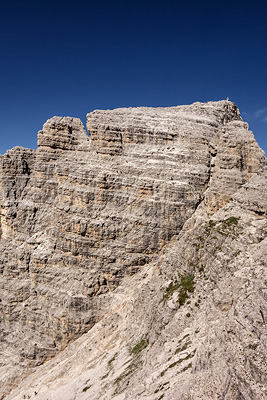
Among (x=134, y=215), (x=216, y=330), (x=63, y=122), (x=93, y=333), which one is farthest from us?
(x=63, y=122)

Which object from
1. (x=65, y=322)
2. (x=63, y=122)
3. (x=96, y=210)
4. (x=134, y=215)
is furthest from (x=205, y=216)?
(x=63, y=122)

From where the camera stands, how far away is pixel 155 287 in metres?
45.2

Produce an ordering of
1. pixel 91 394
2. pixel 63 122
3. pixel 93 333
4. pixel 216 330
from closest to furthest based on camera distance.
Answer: pixel 216 330, pixel 91 394, pixel 93 333, pixel 63 122

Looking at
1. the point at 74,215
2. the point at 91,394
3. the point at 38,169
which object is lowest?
the point at 91,394

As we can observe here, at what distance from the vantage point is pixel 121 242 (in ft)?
182

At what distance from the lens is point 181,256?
43406 mm

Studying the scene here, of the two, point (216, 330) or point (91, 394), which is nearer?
point (216, 330)

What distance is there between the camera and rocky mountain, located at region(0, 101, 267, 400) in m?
35.8

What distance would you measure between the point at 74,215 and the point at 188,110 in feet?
106

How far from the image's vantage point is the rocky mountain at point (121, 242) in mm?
35750

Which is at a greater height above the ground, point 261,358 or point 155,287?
point 261,358

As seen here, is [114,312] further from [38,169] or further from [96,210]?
[38,169]

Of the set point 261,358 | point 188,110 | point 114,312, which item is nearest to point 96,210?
point 114,312

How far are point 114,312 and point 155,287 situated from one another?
1041cm
